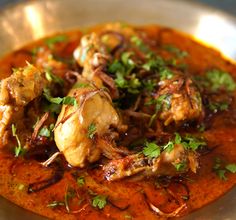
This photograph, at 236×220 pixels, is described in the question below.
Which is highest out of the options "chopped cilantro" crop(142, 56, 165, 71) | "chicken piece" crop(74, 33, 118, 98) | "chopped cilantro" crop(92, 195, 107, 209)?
"chicken piece" crop(74, 33, 118, 98)

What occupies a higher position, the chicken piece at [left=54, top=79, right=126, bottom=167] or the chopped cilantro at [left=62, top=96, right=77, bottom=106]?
the chopped cilantro at [left=62, top=96, right=77, bottom=106]

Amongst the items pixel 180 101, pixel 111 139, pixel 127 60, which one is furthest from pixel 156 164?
pixel 127 60

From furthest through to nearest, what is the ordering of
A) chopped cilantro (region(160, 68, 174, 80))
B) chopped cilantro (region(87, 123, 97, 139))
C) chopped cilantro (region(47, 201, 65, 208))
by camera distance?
chopped cilantro (region(160, 68, 174, 80)) < chopped cilantro (region(87, 123, 97, 139)) < chopped cilantro (region(47, 201, 65, 208))

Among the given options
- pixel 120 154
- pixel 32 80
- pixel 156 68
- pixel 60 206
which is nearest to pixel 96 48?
pixel 156 68

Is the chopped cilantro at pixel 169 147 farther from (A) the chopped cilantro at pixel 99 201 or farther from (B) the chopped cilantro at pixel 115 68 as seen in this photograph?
(B) the chopped cilantro at pixel 115 68

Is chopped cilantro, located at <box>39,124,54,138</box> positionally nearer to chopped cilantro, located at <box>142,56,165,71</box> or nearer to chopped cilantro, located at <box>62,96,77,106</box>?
chopped cilantro, located at <box>62,96,77,106</box>

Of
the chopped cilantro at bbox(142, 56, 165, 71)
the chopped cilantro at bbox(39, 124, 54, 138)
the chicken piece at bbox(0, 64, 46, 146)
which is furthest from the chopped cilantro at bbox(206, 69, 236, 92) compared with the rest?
the chicken piece at bbox(0, 64, 46, 146)

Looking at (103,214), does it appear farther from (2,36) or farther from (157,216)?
(2,36)
